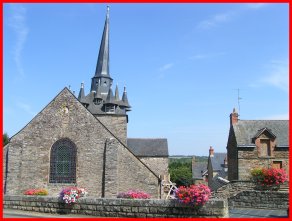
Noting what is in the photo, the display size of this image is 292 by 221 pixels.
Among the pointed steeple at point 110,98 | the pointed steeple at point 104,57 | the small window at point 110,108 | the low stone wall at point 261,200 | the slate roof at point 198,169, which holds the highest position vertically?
the pointed steeple at point 104,57

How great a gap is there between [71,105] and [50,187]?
5.45 m

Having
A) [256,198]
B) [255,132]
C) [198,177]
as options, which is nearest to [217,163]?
[198,177]

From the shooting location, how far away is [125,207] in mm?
9430

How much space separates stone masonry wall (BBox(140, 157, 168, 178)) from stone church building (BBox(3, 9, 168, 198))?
14.2 meters

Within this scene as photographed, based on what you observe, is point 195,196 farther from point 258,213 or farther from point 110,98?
point 110,98

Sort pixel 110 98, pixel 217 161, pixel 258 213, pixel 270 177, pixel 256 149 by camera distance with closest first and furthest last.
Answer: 1. pixel 258 213
2. pixel 270 177
3. pixel 256 149
4. pixel 110 98
5. pixel 217 161

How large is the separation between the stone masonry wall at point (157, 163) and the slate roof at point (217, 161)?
1790 centimetres

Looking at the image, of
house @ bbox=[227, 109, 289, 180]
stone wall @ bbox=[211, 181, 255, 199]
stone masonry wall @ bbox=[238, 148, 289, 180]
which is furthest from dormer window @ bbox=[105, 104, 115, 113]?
stone wall @ bbox=[211, 181, 255, 199]

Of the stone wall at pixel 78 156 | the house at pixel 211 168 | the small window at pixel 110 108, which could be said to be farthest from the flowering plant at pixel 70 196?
the house at pixel 211 168

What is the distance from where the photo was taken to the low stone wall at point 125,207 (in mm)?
8586

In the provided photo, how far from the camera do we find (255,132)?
2742 cm

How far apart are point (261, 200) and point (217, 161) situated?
40305mm

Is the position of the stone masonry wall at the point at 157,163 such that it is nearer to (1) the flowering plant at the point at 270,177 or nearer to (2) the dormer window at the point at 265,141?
(2) the dormer window at the point at 265,141

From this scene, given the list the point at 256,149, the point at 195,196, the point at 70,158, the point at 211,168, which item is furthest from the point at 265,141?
the point at 211,168
